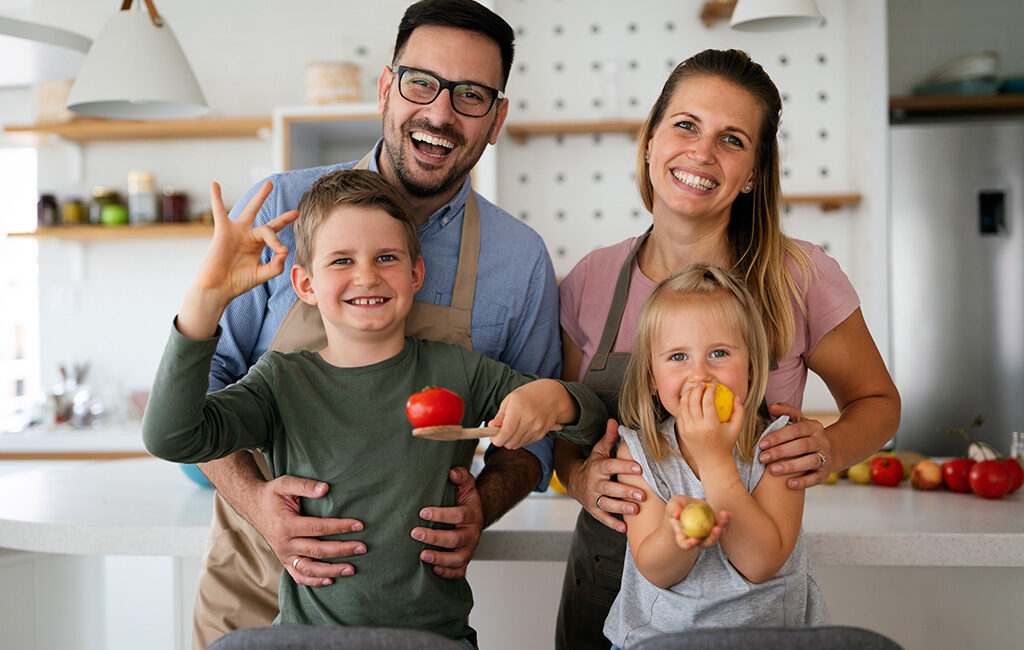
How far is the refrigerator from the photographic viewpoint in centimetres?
337

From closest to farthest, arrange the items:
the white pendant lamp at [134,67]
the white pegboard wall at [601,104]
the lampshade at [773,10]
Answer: the white pendant lamp at [134,67]
the lampshade at [773,10]
the white pegboard wall at [601,104]

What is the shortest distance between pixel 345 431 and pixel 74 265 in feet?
11.9

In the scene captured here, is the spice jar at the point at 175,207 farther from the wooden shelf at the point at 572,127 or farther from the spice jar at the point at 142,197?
the wooden shelf at the point at 572,127

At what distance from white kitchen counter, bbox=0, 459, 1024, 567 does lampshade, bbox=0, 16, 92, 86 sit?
0.92 m

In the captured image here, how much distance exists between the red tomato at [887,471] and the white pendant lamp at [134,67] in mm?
1891

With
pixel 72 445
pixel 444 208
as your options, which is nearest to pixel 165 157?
pixel 72 445

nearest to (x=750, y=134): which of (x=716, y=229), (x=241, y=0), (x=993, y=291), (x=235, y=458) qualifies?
(x=716, y=229)

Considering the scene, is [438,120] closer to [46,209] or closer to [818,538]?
[818,538]

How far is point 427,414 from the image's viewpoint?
40.4 inches

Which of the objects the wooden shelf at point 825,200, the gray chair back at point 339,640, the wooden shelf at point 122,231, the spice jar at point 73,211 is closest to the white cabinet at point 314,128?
the wooden shelf at point 122,231

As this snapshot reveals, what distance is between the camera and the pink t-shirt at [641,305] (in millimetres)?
1335

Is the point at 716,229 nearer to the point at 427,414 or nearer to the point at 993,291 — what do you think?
the point at 427,414

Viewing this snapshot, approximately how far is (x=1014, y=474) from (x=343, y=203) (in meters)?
1.52

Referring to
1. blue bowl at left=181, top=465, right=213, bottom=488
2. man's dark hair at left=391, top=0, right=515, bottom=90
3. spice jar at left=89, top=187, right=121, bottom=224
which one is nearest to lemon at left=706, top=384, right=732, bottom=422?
man's dark hair at left=391, top=0, right=515, bottom=90
